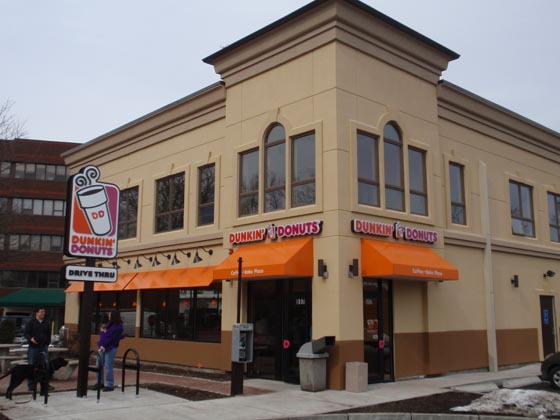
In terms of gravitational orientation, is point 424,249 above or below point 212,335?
above

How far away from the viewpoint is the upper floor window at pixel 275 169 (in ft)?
53.4

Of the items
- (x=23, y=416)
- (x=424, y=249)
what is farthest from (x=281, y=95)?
(x=23, y=416)

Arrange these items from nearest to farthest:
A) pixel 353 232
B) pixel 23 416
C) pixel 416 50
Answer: pixel 23 416, pixel 353 232, pixel 416 50

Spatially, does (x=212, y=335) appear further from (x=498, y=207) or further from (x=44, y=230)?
(x=44, y=230)

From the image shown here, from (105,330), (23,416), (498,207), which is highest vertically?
(498,207)

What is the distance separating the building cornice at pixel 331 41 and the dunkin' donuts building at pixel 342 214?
46 mm

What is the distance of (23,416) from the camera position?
1034 centimetres

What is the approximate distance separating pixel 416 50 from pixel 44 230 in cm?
5268

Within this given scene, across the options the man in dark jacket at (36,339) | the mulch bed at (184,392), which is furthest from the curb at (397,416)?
the man in dark jacket at (36,339)

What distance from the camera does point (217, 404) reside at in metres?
11.8

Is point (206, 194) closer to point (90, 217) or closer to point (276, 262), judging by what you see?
point (276, 262)

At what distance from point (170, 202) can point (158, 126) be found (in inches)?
115

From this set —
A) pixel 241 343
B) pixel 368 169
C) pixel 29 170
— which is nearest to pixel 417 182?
pixel 368 169

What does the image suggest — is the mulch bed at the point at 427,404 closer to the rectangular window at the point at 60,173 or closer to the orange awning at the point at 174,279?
the orange awning at the point at 174,279
